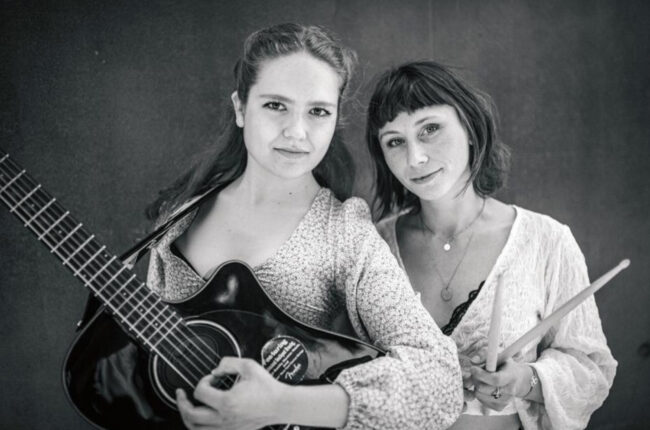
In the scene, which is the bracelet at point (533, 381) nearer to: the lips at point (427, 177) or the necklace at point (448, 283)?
the necklace at point (448, 283)

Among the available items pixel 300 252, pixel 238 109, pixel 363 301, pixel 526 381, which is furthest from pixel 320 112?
pixel 526 381

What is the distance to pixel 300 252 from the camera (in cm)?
127

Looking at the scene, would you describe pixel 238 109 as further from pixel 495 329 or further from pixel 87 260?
pixel 495 329

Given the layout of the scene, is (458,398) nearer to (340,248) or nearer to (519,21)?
(340,248)

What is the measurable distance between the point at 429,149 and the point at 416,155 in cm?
4

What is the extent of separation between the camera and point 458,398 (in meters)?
1.12

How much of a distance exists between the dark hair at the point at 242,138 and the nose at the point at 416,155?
154mm

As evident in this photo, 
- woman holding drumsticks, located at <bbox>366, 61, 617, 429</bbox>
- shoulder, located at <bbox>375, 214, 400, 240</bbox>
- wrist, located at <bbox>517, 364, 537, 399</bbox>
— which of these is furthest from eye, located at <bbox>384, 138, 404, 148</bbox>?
wrist, located at <bbox>517, 364, 537, 399</bbox>

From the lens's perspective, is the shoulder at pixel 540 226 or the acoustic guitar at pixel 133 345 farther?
the shoulder at pixel 540 226

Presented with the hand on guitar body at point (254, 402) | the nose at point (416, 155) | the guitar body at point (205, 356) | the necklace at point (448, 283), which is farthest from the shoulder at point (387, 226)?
the hand on guitar body at point (254, 402)

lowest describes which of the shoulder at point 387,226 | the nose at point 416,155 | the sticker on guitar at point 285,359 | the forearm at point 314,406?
the forearm at point 314,406

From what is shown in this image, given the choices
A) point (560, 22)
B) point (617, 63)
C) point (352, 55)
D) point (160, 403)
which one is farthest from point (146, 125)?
point (617, 63)

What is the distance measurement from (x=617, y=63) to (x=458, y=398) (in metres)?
1.51

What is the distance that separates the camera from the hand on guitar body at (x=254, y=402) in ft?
3.27
